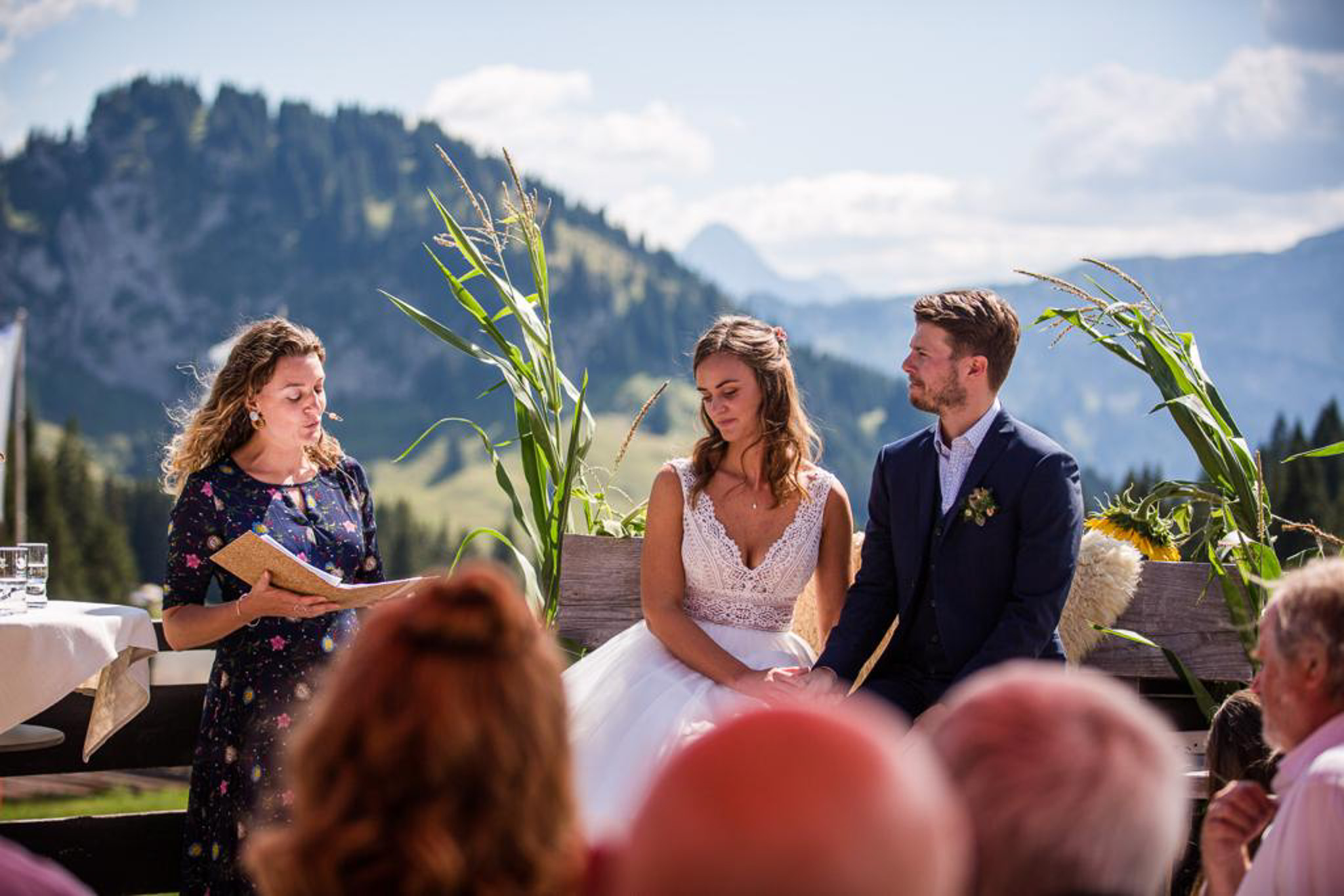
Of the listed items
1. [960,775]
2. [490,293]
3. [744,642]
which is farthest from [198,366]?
[490,293]

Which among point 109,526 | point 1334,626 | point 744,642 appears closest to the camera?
point 1334,626

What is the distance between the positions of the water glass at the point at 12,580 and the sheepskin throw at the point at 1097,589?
3.33 m

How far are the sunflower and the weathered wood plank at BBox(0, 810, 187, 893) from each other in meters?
3.46

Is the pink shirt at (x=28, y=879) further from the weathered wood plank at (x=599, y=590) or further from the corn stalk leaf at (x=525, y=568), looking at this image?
the weathered wood plank at (x=599, y=590)

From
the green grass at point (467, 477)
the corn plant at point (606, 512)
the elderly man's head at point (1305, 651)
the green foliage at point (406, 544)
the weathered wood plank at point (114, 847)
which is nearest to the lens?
the elderly man's head at point (1305, 651)

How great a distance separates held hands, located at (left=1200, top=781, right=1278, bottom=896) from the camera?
2180mm

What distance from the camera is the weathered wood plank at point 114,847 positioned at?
4656 mm

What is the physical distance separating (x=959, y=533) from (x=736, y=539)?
76 centimetres

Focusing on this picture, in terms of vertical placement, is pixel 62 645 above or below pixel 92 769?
above

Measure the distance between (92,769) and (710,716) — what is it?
2450mm

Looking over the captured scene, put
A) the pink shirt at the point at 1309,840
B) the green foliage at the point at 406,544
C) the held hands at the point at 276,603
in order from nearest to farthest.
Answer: the pink shirt at the point at 1309,840
the held hands at the point at 276,603
the green foliage at the point at 406,544

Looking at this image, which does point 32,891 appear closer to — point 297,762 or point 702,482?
point 297,762

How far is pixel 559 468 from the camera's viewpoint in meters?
4.86

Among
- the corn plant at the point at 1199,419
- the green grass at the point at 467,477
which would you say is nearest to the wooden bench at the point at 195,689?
the corn plant at the point at 1199,419
